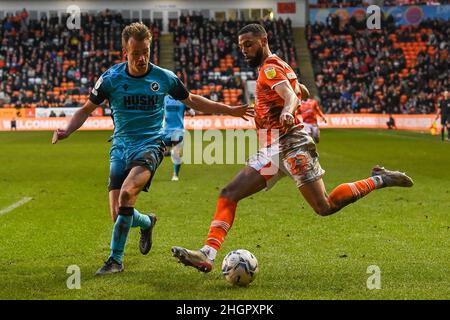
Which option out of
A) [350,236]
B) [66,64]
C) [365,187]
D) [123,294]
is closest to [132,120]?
[123,294]

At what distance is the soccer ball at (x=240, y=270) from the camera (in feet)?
23.0

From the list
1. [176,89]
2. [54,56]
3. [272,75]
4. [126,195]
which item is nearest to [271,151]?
[272,75]

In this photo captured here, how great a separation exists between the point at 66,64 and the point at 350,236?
48.9 m

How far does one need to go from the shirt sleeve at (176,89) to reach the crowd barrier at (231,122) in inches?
1380

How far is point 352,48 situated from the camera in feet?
196

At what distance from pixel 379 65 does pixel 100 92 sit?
49.9m

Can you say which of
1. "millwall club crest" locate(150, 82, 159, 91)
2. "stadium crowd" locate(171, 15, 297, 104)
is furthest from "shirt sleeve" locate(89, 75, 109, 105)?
"stadium crowd" locate(171, 15, 297, 104)

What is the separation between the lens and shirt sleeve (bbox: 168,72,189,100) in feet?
27.3

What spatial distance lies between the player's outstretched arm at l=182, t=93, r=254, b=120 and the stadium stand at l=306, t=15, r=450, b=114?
40.8 metres

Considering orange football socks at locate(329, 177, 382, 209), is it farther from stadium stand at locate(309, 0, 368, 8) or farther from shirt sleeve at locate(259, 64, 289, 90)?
stadium stand at locate(309, 0, 368, 8)

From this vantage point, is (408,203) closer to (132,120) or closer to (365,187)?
(365,187)

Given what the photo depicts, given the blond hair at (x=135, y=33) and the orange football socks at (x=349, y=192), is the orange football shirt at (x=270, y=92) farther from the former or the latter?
the blond hair at (x=135, y=33)

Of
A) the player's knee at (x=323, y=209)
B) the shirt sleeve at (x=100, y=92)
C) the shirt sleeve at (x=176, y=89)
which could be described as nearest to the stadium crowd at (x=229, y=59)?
the shirt sleeve at (x=176, y=89)

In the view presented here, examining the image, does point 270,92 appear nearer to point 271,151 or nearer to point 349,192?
point 271,151
